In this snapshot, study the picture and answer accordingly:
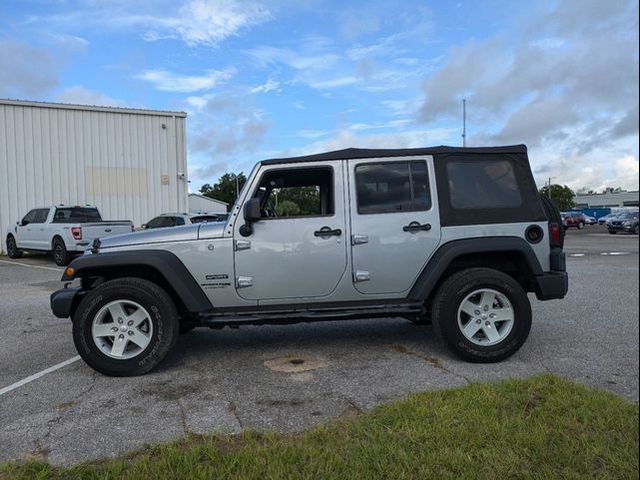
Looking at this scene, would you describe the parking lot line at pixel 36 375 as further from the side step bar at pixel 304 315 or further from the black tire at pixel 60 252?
the black tire at pixel 60 252

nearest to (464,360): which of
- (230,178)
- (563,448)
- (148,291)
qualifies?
(563,448)

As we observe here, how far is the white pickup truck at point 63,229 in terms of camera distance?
1498 cm

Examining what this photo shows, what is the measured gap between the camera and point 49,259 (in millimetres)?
18219

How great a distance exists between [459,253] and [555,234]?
3.42ft

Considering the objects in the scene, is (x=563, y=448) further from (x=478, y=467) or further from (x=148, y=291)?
(x=148, y=291)

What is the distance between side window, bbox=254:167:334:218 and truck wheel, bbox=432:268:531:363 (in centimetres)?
137

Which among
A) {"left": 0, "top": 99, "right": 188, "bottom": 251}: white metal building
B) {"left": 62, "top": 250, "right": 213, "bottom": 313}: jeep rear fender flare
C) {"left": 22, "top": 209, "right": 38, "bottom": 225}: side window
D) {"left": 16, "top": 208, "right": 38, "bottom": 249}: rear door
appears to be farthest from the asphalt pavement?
{"left": 0, "top": 99, "right": 188, "bottom": 251}: white metal building

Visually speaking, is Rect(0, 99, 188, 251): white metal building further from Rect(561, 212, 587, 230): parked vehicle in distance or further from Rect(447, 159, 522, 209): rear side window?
Rect(561, 212, 587, 230): parked vehicle in distance

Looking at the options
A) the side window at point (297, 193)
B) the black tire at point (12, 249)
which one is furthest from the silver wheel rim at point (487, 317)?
the black tire at point (12, 249)

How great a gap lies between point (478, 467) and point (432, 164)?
9.81ft

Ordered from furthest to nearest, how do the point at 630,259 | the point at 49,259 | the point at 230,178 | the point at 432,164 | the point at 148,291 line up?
1. the point at 230,178
2. the point at 49,259
3. the point at 432,164
4. the point at 148,291
5. the point at 630,259

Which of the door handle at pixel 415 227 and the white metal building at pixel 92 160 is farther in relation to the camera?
the white metal building at pixel 92 160

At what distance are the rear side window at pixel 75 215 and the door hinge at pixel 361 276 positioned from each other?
13221 mm

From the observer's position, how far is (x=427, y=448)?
3.16 m
